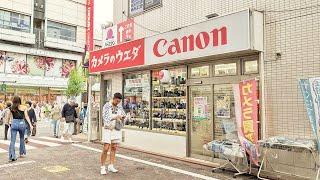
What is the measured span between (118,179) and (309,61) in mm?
4765

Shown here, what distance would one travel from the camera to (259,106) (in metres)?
7.98

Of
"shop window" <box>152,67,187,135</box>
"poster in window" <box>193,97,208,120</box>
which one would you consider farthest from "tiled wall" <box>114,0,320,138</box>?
"shop window" <box>152,67,187,135</box>

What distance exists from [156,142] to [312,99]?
568 centimetres

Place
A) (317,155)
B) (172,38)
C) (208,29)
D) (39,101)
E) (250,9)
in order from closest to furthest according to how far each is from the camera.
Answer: (317,155) → (250,9) → (208,29) → (172,38) → (39,101)

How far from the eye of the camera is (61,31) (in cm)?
3766

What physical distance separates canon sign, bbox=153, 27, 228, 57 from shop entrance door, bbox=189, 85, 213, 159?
1173 mm

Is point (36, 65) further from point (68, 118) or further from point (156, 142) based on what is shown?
point (156, 142)

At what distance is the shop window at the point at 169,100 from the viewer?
1039 centimetres

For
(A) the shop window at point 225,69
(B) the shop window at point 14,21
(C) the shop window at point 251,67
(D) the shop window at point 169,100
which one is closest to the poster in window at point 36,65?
(B) the shop window at point 14,21

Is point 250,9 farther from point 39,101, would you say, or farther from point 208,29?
A: point 39,101

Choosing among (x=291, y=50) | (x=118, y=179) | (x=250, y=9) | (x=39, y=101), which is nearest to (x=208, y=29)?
(x=250, y=9)

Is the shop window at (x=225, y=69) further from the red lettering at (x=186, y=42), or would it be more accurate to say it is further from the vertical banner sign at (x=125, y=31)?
the vertical banner sign at (x=125, y=31)

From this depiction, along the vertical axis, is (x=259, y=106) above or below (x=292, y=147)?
above

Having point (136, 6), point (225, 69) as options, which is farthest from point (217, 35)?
point (136, 6)
